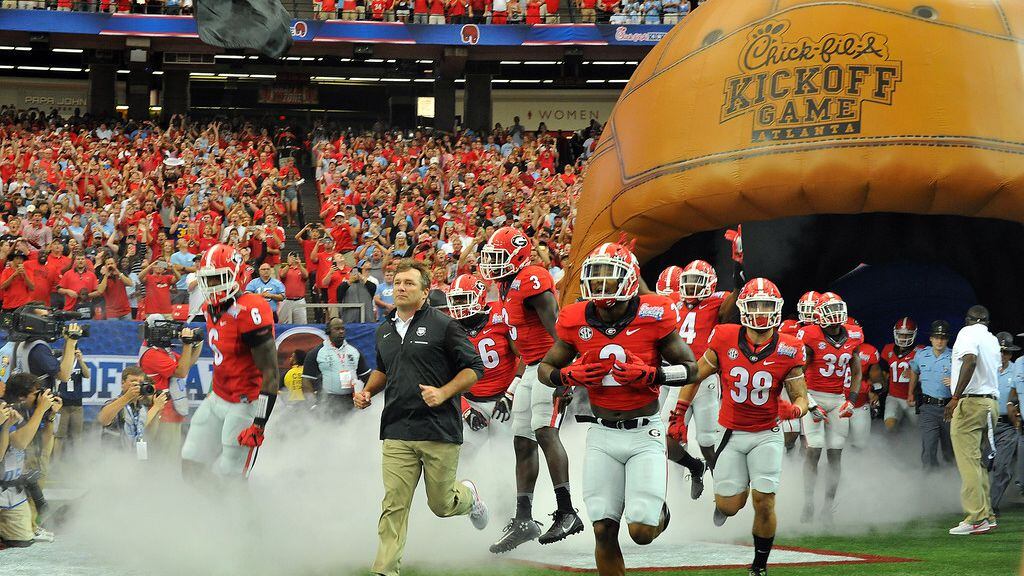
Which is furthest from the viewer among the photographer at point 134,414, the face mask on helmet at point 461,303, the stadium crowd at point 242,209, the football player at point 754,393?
the stadium crowd at point 242,209

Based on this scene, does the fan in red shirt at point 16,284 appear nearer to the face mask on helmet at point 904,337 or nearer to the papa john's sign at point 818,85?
the papa john's sign at point 818,85

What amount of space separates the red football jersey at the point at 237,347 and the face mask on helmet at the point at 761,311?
2990 mm

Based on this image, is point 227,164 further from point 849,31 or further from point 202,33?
point 202,33

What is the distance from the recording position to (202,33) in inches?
113

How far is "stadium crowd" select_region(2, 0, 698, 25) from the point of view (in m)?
24.9

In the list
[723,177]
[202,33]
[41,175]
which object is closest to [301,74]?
[41,175]

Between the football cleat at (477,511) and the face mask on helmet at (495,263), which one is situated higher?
the face mask on helmet at (495,263)

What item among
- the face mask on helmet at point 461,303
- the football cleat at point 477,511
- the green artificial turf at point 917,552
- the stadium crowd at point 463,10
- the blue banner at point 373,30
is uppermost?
the stadium crowd at point 463,10

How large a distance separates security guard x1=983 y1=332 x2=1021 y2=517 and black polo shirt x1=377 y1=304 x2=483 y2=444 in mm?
6349

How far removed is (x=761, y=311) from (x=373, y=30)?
19250mm

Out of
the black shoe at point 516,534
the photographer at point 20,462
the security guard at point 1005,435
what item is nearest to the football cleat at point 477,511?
the black shoe at point 516,534

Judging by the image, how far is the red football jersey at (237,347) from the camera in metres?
7.48

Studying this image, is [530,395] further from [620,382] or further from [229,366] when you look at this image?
[620,382]

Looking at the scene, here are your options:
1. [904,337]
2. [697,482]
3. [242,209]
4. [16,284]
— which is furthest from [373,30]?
[697,482]
